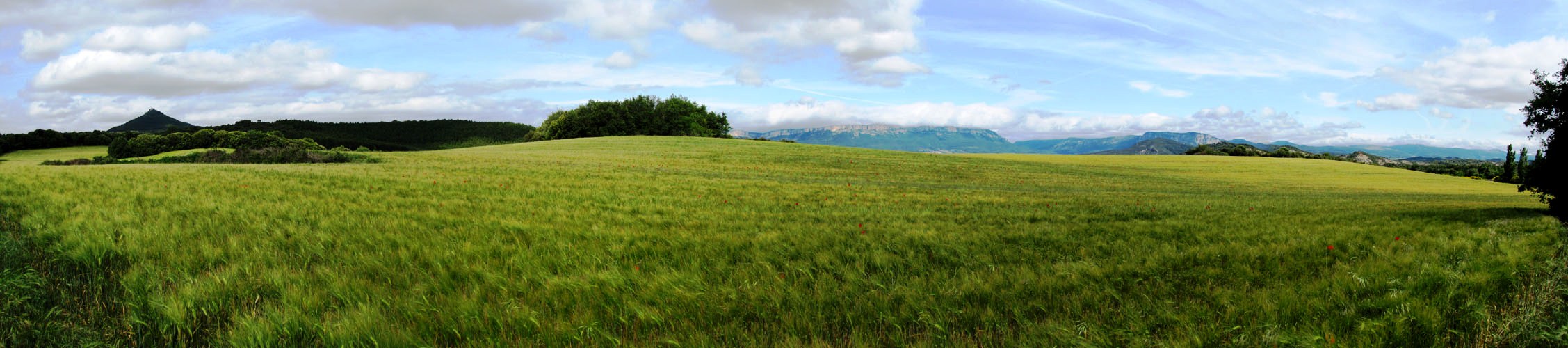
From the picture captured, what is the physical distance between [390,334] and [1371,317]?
24.8ft

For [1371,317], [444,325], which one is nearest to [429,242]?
[444,325]

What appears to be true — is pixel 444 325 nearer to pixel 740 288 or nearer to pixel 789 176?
pixel 740 288

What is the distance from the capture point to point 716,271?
632 cm

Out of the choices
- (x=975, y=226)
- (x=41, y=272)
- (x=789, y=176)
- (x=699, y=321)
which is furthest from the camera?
(x=789, y=176)

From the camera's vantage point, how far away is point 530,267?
20.6 ft

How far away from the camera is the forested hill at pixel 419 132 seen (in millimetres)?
141000

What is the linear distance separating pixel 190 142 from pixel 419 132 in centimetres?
13915

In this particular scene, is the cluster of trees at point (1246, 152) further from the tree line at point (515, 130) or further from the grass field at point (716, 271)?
the grass field at point (716, 271)

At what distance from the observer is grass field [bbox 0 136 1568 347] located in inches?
179

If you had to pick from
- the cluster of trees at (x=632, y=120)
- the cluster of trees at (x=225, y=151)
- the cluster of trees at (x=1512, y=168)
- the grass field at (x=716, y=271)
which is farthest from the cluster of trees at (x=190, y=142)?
the cluster of trees at (x=1512, y=168)

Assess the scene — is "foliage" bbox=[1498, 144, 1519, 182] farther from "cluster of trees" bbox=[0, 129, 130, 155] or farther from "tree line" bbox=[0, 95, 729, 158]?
"cluster of trees" bbox=[0, 129, 130, 155]

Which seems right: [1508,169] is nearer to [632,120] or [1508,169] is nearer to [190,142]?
[632,120]

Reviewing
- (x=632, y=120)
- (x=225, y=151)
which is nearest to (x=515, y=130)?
(x=632, y=120)

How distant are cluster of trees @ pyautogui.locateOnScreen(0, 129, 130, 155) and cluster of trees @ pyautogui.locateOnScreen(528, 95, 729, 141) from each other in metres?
49.7
